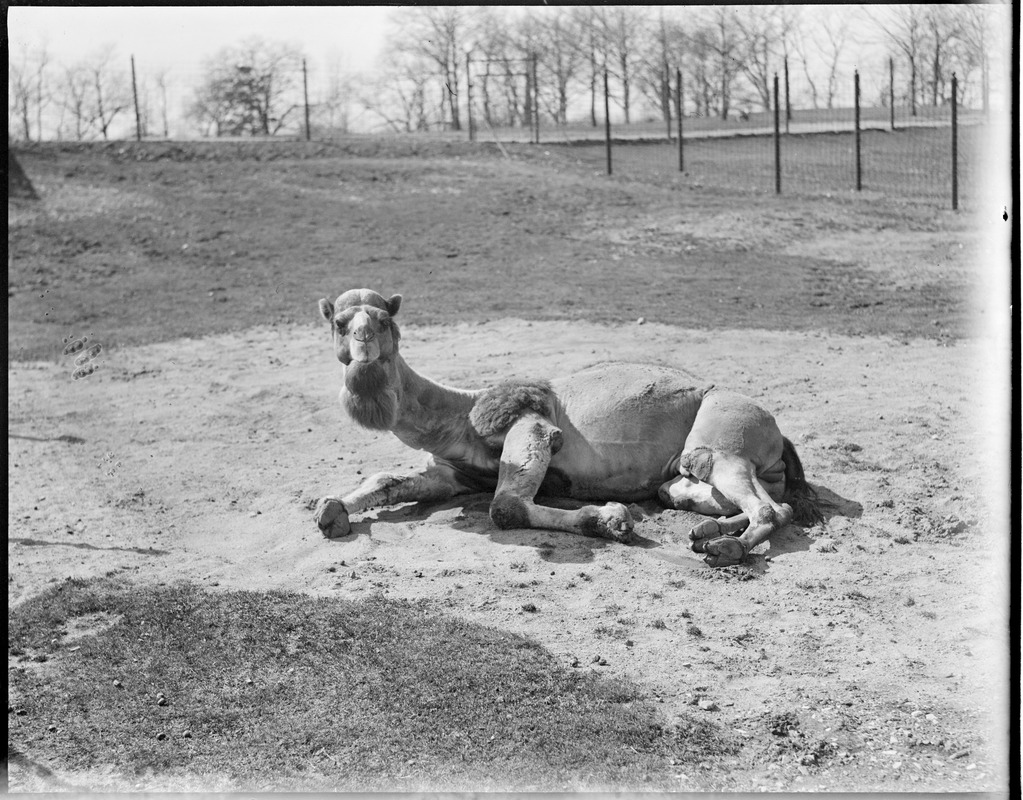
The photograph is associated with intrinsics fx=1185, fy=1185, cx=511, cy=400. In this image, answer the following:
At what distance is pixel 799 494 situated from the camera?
24.5ft

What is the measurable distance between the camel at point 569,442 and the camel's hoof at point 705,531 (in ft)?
0.75

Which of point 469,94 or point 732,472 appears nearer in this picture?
point 732,472

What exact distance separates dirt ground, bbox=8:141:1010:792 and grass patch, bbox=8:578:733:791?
0.20 metres

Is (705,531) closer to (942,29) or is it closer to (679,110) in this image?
(942,29)

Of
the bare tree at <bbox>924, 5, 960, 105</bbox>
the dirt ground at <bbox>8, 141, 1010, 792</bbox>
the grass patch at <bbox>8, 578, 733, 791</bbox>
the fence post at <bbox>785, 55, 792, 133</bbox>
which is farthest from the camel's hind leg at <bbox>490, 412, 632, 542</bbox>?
the fence post at <bbox>785, 55, 792, 133</bbox>

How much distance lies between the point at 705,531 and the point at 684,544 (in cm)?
20

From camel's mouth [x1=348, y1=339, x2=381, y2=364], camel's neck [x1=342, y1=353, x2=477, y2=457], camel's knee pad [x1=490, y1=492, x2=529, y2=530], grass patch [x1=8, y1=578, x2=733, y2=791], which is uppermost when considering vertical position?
camel's mouth [x1=348, y1=339, x2=381, y2=364]

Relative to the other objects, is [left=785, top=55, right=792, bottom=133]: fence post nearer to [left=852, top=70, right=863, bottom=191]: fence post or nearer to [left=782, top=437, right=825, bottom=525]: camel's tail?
[left=852, top=70, right=863, bottom=191]: fence post

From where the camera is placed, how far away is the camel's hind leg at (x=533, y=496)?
7.01 meters

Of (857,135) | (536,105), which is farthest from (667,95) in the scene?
(857,135)

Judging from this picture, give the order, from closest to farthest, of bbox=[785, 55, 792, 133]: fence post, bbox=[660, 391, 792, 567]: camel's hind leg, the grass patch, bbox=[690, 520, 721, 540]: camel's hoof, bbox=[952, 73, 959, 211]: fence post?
the grass patch
bbox=[690, 520, 721, 540]: camel's hoof
bbox=[660, 391, 792, 567]: camel's hind leg
bbox=[952, 73, 959, 211]: fence post
bbox=[785, 55, 792, 133]: fence post

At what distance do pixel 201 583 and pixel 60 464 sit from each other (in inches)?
133

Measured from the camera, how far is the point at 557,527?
23.4 ft

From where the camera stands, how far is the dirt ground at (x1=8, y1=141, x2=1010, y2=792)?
511 centimetres
